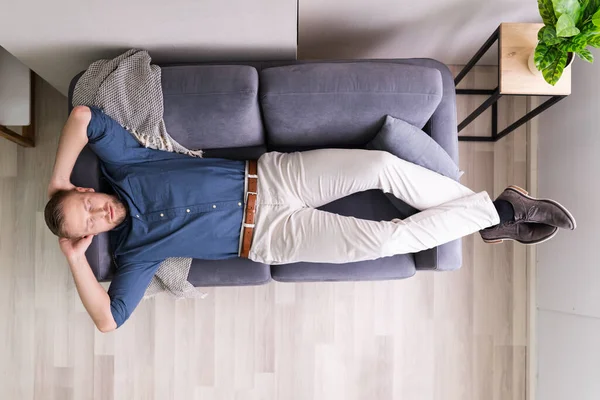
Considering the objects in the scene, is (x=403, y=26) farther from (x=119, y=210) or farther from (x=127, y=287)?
(x=127, y=287)

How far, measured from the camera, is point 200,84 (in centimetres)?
174

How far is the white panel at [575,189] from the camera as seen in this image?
6.88 ft

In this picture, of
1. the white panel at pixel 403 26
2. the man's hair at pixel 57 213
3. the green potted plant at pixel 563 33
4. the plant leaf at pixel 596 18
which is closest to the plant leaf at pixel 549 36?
the green potted plant at pixel 563 33

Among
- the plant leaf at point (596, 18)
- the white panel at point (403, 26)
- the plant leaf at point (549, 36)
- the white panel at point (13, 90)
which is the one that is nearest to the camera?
the plant leaf at point (596, 18)

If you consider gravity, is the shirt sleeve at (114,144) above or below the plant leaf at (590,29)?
below

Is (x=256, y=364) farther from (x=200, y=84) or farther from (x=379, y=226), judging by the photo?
(x=200, y=84)

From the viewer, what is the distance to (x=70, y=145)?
5.43ft

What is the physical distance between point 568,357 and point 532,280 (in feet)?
1.35

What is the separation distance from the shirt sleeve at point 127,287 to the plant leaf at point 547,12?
1820mm

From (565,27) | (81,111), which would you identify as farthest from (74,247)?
(565,27)

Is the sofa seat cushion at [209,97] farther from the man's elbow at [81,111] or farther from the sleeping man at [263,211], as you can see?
the man's elbow at [81,111]

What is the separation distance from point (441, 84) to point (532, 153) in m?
0.99

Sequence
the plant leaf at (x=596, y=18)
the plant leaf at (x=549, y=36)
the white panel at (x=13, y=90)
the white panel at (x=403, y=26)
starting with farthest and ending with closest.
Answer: the white panel at (x=13, y=90) < the white panel at (x=403, y=26) < the plant leaf at (x=549, y=36) < the plant leaf at (x=596, y=18)

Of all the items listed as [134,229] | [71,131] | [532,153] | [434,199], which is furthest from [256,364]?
[532,153]
